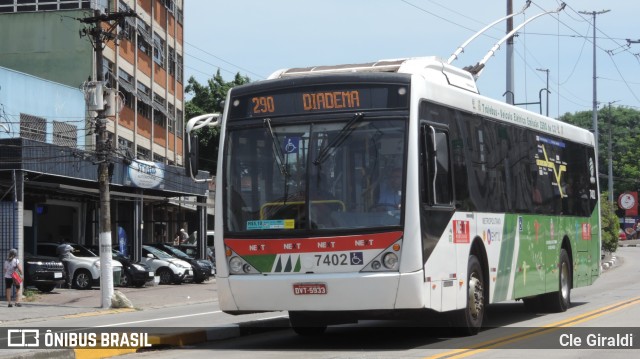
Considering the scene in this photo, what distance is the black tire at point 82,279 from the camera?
119ft

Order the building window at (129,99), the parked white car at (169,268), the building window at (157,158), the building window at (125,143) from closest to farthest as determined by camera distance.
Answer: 1. the parked white car at (169,268)
2. the building window at (125,143)
3. the building window at (129,99)
4. the building window at (157,158)

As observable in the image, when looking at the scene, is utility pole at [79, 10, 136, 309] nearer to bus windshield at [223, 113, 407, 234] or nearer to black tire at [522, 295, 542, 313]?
black tire at [522, 295, 542, 313]

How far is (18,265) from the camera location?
28828 mm

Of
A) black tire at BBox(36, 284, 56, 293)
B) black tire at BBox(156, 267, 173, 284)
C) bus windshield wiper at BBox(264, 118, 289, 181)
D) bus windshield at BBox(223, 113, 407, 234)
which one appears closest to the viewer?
bus windshield at BBox(223, 113, 407, 234)

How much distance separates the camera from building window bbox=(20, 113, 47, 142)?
40.7 meters

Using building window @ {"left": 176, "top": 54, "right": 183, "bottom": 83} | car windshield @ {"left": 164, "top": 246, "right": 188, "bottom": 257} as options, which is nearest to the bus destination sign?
car windshield @ {"left": 164, "top": 246, "right": 188, "bottom": 257}

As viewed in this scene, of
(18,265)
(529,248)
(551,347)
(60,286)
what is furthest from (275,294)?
(60,286)

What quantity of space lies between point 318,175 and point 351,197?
21.0 inches

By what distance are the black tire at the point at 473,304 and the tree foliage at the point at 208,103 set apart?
57.0m

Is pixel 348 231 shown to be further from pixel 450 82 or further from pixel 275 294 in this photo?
pixel 450 82

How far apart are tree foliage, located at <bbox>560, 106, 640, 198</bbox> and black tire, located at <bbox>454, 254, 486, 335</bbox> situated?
84652 millimetres

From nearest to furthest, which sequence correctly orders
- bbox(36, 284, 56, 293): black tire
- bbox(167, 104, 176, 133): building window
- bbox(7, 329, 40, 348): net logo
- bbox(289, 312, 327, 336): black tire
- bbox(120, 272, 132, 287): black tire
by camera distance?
bbox(7, 329, 40, 348): net logo, bbox(289, 312, 327, 336): black tire, bbox(36, 284, 56, 293): black tire, bbox(120, 272, 132, 287): black tire, bbox(167, 104, 176, 133): building window

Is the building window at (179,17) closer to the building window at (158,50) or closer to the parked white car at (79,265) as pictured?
the building window at (158,50)

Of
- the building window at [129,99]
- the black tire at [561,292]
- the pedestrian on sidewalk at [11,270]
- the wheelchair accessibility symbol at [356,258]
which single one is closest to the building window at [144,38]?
the building window at [129,99]
